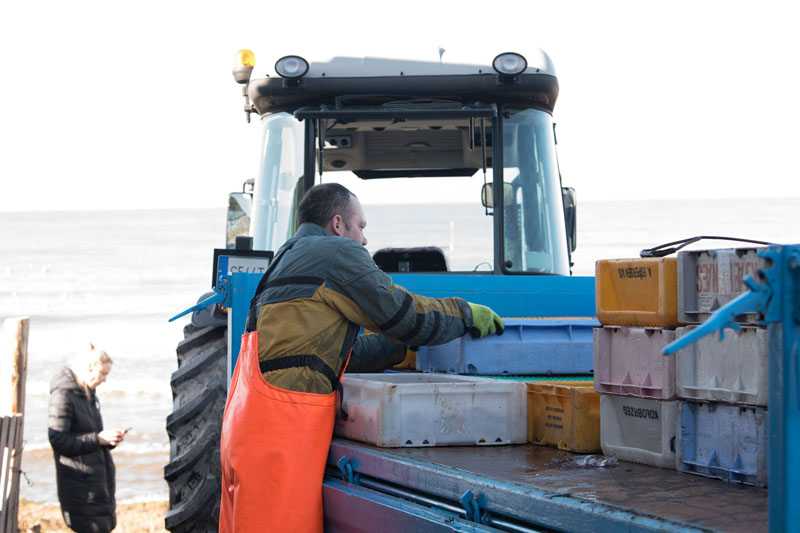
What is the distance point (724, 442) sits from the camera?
2.99 meters

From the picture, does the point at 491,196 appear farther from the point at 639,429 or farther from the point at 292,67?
the point at 639,429

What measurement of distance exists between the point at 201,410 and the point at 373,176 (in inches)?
123

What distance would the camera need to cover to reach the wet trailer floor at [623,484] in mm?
2506

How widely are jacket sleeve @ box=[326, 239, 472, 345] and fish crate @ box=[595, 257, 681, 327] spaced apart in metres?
0.73

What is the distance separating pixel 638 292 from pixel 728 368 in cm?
53

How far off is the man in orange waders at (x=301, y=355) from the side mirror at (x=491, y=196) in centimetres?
217

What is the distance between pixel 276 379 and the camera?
3713 millimetres

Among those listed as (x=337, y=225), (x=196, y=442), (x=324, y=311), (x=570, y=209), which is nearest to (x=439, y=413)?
(x=324, y=311)

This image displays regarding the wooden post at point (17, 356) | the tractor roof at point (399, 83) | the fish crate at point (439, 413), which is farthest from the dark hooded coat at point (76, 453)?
the fish crate at point (439, 413)

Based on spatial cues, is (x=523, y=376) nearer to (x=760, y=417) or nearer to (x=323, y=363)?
(x=323, y=363)

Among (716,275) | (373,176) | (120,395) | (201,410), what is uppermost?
(373,176)

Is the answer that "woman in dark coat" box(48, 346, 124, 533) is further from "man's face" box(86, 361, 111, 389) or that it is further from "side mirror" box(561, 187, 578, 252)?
"side mirror" box(561, 187, 578, 252)

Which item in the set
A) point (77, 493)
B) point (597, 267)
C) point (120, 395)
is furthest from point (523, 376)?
point (120, 395)

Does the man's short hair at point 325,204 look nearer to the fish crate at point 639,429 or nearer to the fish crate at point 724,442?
the fish crate at point 639,429
